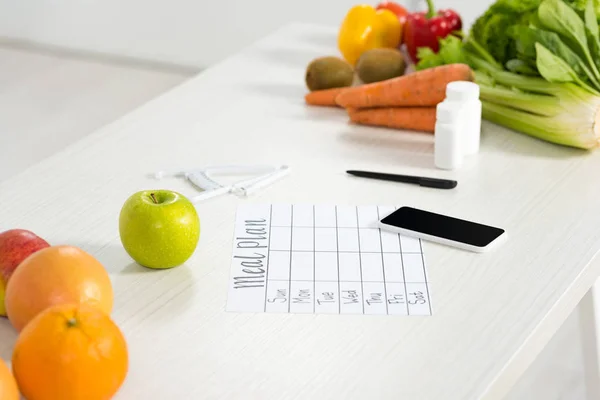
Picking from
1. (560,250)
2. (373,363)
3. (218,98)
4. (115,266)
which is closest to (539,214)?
(560,250)

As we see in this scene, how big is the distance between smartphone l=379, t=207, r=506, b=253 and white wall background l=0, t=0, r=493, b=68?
2.29 m

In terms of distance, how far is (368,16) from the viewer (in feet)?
6.12

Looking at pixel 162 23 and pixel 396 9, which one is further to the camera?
pixel 162 23

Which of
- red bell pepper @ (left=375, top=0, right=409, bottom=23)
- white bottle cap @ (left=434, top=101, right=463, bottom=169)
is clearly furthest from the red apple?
red bell pepper @ (left=375, top=0, right=409, bottom=23)

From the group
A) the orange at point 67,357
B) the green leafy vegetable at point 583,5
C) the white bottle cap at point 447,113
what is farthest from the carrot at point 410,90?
the orange at point 67,357

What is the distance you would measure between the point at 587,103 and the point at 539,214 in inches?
10.8

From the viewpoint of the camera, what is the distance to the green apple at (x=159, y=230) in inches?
43.1

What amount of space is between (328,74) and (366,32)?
0.66 feet

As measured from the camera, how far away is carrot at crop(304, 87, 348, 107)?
166cm

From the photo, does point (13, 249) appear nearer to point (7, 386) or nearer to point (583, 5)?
point (7, 386)

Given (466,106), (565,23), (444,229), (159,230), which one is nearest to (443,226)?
(444,229)

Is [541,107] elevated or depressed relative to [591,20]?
depressed

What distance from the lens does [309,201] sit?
4.32 feet

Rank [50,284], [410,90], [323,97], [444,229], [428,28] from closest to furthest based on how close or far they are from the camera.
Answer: [50,284], [444,229], [410,90], [323,97], [428,28]
